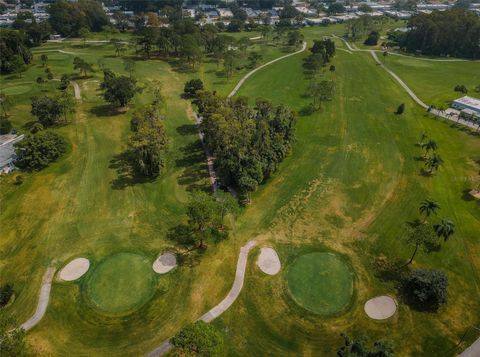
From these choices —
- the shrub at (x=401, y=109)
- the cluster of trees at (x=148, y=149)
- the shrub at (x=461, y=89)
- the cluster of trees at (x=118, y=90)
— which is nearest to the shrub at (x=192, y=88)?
the cluster of trees at (x=118, y=90)

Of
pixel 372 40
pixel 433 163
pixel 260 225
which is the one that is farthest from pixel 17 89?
pixel 372 40

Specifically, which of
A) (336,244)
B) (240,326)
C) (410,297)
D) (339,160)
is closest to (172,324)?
(240,326)

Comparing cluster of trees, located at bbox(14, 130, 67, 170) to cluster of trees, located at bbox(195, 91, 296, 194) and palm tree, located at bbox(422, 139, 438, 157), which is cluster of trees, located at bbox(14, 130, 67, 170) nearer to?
cluster of trees, located at bbox(195, 91, 296, 194)

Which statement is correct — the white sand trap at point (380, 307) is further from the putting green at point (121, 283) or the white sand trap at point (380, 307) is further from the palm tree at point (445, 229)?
the putting green at point (121, 283)

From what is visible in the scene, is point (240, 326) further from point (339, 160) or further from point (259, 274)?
point (339, 160)

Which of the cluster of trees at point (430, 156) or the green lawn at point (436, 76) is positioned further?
the green lawn at point (436, 76)

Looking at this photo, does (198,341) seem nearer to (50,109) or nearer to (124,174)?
(124,174)

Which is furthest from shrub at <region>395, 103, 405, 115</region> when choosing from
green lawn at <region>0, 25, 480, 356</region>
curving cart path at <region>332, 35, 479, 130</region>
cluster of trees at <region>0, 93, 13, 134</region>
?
cluster of trees at <region>0, 93, 13, 134</region>
